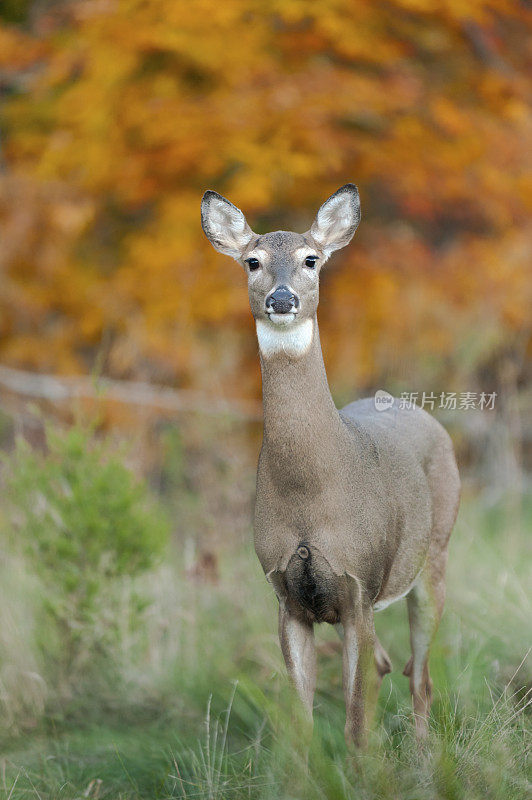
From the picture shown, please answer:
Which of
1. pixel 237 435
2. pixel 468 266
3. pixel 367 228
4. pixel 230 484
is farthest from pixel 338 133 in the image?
pixel 230 484

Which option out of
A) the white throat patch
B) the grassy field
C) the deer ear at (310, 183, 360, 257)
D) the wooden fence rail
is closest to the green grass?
the grassy field

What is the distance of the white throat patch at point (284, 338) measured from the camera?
3.06 metres

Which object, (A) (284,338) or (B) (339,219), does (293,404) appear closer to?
(A) (284,338)

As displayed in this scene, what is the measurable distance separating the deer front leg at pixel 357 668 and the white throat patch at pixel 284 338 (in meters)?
0.85

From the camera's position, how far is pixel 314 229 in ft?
11.1

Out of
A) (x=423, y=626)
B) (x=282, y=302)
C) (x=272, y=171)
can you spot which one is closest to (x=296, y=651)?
(x=423, y=626)

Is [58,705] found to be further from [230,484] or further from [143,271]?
[143,271]

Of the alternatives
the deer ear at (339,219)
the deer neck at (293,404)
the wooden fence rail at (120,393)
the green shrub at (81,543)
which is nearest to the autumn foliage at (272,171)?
the wooden fence rail at (120,393)

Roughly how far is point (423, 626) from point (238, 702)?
0.90 metres

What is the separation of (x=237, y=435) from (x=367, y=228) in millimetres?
2164

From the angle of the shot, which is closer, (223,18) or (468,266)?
(223,18)

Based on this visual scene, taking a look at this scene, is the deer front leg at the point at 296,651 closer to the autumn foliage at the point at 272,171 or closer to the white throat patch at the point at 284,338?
the white throat patch at the point at 284,338

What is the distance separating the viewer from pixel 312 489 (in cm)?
307

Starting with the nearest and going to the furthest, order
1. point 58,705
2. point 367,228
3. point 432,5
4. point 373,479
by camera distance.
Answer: point 373,479
point 58,705
point 432,5
point 367,228
